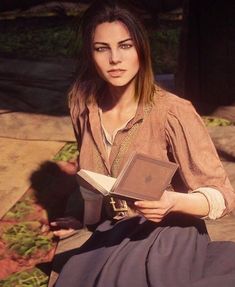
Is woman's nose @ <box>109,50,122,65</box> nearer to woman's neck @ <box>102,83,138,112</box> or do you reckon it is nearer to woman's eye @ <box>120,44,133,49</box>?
woman's eye @ <box>120,44,133,49</box>

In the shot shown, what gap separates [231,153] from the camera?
570 centimetres

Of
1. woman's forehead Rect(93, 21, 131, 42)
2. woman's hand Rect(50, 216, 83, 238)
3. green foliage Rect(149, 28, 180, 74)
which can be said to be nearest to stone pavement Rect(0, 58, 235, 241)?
green foliage Rect(149, 28, 180, 74)

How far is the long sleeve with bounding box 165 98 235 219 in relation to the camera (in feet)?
9.37

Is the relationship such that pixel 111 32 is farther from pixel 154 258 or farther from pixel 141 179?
pixel 154 258

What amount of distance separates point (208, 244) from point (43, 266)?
1.75 meters

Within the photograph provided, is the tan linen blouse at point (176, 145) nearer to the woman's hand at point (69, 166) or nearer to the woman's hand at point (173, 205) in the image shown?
the woman's hand at point (173, 205)

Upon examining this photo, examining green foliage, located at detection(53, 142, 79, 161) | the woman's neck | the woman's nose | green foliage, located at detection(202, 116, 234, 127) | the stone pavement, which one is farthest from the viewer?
green foliage, located at detection(202, 116, 234, 127)

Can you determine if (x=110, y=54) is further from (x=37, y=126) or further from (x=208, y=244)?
(x=37, y=126)

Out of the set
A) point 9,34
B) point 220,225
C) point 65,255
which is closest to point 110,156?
point 65,255

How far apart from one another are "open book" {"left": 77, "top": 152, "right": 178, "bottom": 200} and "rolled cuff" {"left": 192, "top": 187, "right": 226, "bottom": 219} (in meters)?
0.36

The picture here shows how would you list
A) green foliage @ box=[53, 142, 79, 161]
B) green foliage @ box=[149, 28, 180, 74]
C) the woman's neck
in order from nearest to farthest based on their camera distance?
the woman's neck, green foliage @ box=[53, 142, 79, 161], green foliage @ box=[149, 28, 180, 74]

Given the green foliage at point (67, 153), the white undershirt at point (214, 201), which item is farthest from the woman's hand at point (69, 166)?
the white undershirt at point (214, 201)

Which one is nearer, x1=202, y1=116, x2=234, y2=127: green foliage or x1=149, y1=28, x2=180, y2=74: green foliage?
x1=202, y1=116, x2=234, y2=127: green foliage

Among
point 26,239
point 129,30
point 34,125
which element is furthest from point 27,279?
point 34,125
